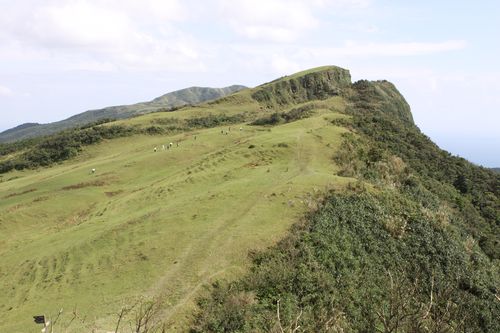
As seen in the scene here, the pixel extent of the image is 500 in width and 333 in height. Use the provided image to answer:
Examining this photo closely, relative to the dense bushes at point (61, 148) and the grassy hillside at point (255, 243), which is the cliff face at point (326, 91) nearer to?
the dense bushes at point (61, 148)

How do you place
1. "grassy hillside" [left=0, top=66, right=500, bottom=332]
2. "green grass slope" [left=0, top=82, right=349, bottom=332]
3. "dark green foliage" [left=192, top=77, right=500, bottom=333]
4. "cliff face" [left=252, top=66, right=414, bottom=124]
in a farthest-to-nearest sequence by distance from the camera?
"cliff face" [left=252, top=66, right=414, bottom=124], "green grass slope" [left=0, top=82, right=349, bottom=332], "grassy hillside" [left=0, top=66, right=500, bottom=332], "dark green foliage" [left=192, top=77, right=500, bottom=333]

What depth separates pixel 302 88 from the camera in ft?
426

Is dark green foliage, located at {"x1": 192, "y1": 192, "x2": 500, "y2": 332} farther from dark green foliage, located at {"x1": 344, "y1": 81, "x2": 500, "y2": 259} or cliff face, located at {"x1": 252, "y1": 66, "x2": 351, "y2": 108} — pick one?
cliff face, located at {"x1": 252, "y1": 66, "x2": 351, "y2": 108}

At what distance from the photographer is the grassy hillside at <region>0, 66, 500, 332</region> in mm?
19281

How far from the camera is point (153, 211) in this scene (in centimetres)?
3238

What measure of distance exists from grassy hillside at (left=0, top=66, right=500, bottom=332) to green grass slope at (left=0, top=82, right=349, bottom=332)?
0.13 m

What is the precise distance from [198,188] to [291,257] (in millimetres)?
16397

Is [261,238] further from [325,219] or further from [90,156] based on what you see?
[90,156]

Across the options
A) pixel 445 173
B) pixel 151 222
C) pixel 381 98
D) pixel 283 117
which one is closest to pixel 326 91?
pixel 381 98

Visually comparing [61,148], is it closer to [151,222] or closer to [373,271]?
[151,222]

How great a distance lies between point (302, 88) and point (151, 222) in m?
107

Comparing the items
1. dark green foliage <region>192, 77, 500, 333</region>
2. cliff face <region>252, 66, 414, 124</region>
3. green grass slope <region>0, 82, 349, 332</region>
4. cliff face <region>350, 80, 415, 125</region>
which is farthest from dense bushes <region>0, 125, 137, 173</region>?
cliff face <region>350, 80, 415, 125</region>

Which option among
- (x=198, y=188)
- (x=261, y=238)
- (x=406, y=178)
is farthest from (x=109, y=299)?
(x=406, y=178)

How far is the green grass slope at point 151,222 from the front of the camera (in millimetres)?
21328
